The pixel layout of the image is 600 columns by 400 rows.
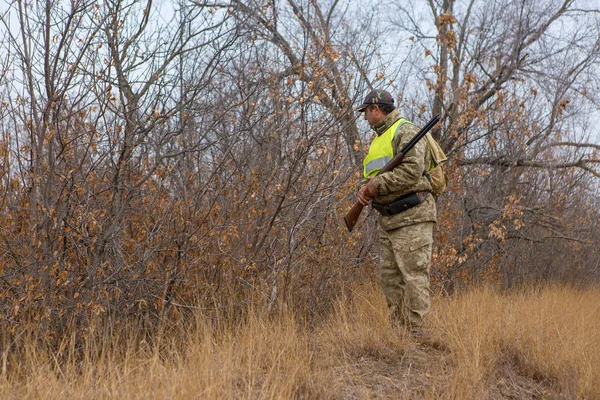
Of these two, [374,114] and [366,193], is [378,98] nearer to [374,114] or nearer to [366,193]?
[374,114]

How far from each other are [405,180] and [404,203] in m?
0.21

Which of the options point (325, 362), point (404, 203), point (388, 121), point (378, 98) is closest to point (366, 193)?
point (404, 203)

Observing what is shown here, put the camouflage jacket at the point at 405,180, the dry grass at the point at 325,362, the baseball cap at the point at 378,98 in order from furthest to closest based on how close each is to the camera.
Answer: the baseball cap at the point at 378,98 < the camouflage jacket at the point at 405,180 < the dry grass at the point at 325,362

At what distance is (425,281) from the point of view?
449cm

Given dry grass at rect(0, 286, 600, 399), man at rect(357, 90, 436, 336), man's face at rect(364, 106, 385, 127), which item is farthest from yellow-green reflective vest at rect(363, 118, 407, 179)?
dry grass at rect(0, 286, 600, 399)

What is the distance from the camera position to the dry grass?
3287 millimetres

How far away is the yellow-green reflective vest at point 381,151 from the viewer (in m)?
4.53

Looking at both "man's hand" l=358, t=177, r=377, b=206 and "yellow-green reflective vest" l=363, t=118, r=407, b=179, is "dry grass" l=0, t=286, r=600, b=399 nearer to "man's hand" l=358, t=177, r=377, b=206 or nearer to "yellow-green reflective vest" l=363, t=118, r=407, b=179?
"man's hand" l=358, t=177, r=377, b=206

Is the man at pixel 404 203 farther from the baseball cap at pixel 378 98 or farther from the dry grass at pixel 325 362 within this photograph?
the dry grass at pixel 325 362

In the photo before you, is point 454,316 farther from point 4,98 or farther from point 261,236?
point 4,98

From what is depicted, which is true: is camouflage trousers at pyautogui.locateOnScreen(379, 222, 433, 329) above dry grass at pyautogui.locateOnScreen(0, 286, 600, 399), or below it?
above

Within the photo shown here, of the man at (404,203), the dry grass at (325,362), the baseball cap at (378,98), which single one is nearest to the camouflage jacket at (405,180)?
the man at (404,203)

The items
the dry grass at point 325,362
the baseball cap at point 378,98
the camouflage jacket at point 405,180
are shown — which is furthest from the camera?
the baseball cap at point 378,98

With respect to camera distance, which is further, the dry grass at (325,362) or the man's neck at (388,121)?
the man's neck at (388,121)
